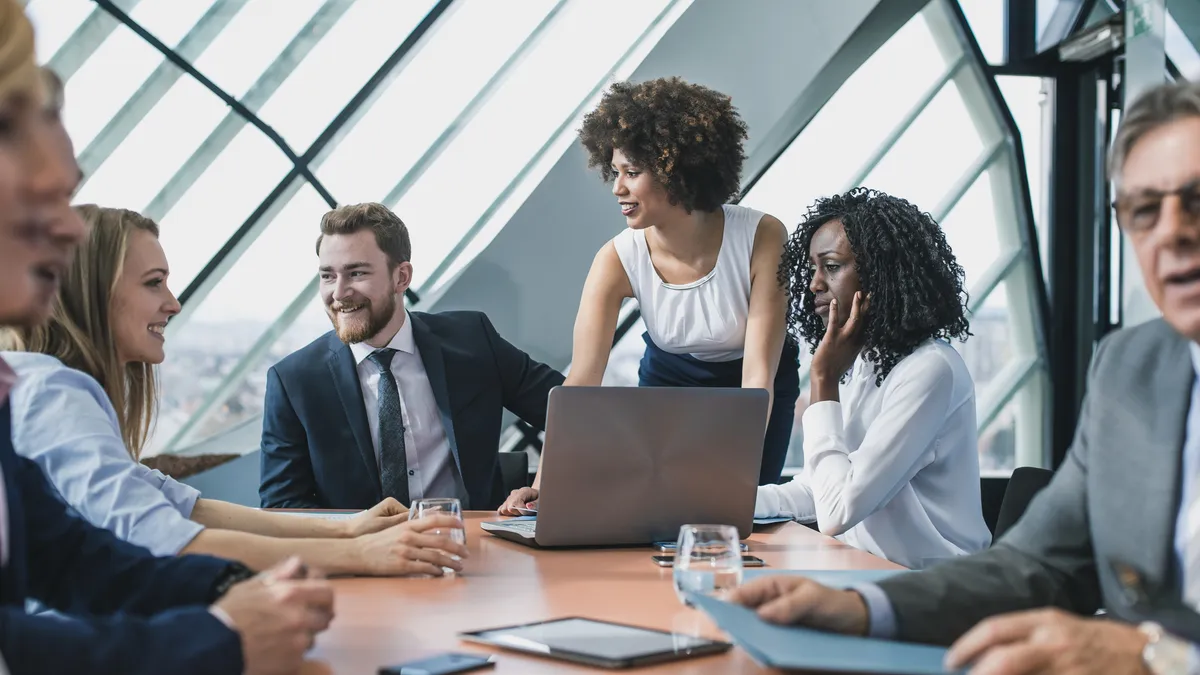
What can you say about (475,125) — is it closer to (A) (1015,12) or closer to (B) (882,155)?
(B) (882,155)

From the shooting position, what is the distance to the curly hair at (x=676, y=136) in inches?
133

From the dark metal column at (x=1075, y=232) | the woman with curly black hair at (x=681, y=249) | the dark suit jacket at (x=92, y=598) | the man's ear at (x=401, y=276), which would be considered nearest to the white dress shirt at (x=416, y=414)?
the man's ear at (x=401, y=276)

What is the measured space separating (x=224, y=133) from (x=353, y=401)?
2712mm

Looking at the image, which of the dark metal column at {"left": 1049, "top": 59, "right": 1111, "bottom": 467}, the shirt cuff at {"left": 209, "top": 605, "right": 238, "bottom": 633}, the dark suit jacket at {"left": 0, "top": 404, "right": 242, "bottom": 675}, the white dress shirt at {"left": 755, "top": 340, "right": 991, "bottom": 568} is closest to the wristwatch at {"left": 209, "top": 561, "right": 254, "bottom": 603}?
the dark suit jacket at {"left": 0, "top": 404, "right": 242, "bottom": 675}

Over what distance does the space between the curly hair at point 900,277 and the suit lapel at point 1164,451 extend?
3.87 ft

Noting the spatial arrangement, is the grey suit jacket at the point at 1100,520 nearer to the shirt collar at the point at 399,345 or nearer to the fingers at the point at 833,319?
the fingers at the point at 833,319

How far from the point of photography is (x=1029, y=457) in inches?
247

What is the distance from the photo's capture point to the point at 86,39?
15.8 ft

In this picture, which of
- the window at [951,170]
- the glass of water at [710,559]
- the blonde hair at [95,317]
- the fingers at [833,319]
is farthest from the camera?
the window at [951,170]

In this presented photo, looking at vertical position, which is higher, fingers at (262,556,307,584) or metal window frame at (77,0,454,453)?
metal window frame at (77,0,454,453)

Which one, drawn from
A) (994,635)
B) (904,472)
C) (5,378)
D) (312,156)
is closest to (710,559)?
(994,635)

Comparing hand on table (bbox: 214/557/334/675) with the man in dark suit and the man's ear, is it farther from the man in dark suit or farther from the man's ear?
the man's ear

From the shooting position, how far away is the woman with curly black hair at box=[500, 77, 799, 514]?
130 inches

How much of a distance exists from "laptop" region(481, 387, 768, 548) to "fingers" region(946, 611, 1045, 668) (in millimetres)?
920
